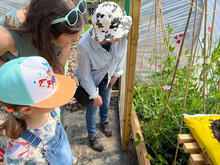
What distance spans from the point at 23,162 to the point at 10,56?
0.55 m

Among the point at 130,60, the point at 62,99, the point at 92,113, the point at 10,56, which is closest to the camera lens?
the point at 62,99

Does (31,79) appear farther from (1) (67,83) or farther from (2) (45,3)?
(2) (45,3)

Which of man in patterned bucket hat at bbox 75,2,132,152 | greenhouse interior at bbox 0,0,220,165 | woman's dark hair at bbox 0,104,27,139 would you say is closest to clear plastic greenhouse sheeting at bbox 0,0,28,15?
greenhouse interior at bbox 0,0,220,165

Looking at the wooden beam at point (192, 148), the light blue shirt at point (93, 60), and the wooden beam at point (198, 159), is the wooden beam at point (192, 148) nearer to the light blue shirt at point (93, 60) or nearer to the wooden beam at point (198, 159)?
the wooden beam at point (198, 159)

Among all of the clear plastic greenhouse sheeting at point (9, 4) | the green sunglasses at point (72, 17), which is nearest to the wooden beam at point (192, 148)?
the green sunglasses at point (72, 17)

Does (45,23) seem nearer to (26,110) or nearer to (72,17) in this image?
(72,17)

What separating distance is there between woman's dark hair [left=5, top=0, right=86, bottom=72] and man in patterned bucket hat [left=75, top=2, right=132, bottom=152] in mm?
238

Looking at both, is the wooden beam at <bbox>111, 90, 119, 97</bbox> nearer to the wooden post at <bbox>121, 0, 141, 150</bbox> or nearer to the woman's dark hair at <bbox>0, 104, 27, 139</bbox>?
the wooden post at <bbox>121, 0, 141, 150</bbox>

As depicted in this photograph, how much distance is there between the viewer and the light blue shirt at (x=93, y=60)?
1.25 meters

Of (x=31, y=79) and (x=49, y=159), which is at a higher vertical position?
(x=31, y=79)

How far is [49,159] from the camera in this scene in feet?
2.70

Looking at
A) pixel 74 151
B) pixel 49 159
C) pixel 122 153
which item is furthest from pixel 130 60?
pixel 74 151

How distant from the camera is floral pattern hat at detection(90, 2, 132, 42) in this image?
3.54ft

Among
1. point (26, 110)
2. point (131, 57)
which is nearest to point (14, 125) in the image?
point (26, 110)
